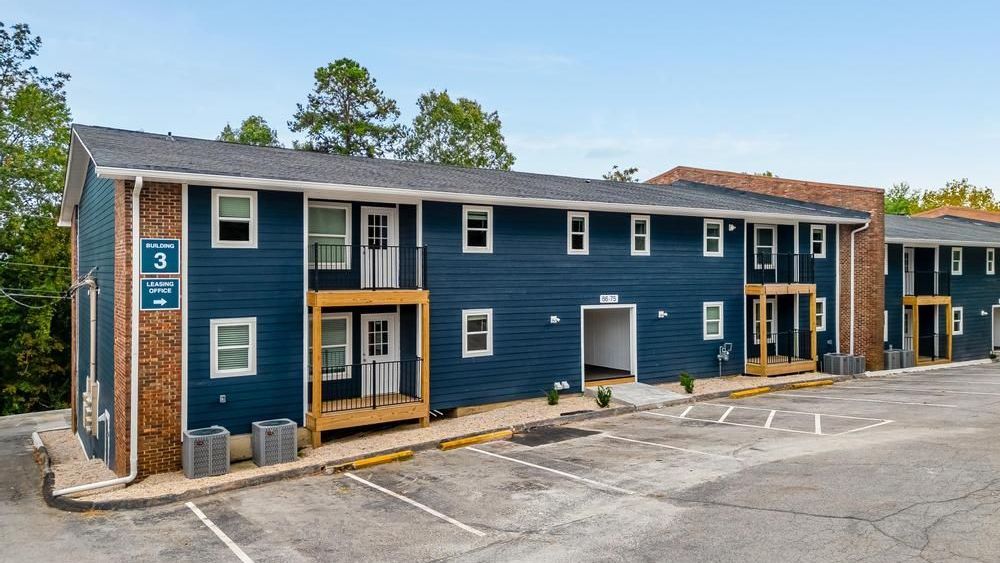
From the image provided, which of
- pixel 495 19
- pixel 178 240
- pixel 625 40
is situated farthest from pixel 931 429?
pixel 495 19

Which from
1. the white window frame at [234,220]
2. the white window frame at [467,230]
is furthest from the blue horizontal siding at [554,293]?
the white window frame at [234,220]

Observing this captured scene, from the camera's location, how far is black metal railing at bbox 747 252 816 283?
2283cm

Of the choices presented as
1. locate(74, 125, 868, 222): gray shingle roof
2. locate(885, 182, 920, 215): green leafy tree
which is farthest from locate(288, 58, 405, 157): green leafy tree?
locate(885, 182, 920, 215): green leafy tree

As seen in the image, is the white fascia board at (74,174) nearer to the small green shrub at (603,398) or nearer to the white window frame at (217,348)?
the white window frame at (217,348)

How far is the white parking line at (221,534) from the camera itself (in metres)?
8.63

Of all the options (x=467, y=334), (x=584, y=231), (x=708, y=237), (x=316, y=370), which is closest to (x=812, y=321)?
(x=708, y=237)

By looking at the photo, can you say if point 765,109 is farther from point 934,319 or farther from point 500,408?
point 500,408

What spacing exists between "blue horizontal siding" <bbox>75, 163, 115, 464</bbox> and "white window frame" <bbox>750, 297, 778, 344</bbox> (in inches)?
732

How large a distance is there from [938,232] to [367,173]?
88.2 ft

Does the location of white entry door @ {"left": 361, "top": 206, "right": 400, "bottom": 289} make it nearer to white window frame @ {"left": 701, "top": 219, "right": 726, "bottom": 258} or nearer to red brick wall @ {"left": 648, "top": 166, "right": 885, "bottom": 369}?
white window frame @ {"left": 701, "top": 219, "right": 726, "bottom": 258}

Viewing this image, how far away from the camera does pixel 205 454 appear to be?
39.9 ft

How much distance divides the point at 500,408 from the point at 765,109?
1052 inches

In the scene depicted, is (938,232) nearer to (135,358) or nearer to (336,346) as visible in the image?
(336,346)

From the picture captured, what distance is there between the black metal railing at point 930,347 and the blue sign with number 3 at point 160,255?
93.5 ft
